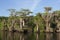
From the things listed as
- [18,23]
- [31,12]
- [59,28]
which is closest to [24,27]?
[18,23]

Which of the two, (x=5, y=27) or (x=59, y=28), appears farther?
(x=5, y=27)

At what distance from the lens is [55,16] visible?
295 ft

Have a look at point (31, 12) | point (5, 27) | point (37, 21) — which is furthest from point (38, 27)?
point (5, 27)

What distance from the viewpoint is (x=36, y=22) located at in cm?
8912

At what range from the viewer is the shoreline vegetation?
86.1 meters

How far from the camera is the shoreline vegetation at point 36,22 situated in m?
86.1

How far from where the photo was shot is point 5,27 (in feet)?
314

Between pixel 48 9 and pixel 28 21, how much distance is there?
1196 cm

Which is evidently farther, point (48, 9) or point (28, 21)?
point (28, 21)

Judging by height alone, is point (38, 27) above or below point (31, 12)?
below

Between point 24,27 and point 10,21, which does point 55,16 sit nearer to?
point 24,27

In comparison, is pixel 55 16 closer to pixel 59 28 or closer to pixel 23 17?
pixel 59 28

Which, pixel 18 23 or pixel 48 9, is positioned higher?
pixel 48 9

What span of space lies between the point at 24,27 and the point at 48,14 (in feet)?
38.9
